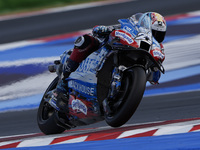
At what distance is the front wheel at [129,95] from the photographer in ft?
14.3

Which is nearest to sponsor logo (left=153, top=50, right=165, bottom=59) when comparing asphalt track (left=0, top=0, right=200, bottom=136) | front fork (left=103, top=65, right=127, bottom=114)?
front fork (left=103, top=65, right=127, bottom=114)

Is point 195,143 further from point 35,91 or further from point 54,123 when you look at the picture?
point 35,91

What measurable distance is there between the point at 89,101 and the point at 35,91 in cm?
321

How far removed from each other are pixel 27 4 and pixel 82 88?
8166mm

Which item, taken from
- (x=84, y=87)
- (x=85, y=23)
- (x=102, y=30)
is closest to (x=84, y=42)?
(x=102, y=30)

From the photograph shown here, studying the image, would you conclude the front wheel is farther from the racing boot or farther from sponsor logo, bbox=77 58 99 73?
the racing boot

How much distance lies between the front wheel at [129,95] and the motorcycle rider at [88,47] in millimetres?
362

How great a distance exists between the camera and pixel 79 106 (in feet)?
17.0

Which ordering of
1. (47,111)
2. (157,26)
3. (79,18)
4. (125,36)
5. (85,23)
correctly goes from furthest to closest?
1. (79,18)
2. (85,23)
3. (47,111)
4. (157,26)
5. (125,36)

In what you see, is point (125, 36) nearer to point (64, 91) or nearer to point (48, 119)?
point (64, 91)

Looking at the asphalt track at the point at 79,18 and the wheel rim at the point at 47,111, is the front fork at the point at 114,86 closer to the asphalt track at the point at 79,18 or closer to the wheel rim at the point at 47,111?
the wheel rim at the point at 47,111

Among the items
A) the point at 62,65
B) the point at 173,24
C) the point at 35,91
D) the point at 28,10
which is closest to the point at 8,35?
the point at 28,10

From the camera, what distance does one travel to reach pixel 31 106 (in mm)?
7707

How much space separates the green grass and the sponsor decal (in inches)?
307
